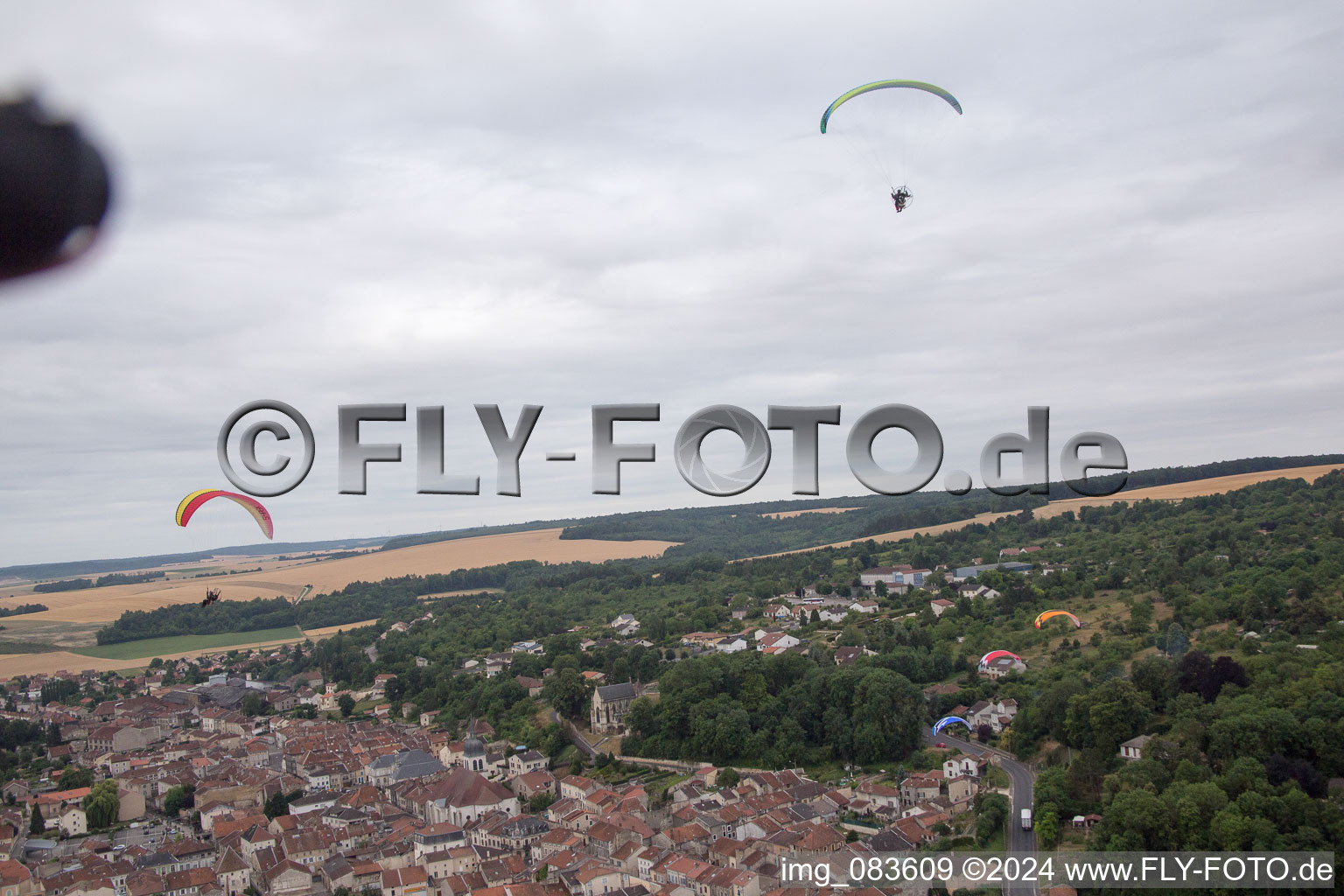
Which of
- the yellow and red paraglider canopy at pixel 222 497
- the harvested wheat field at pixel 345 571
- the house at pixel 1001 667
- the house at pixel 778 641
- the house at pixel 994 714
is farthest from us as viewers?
the harvested wheat field at pixel 345 571

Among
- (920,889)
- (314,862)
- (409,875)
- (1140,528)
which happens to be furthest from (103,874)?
(1140,528)

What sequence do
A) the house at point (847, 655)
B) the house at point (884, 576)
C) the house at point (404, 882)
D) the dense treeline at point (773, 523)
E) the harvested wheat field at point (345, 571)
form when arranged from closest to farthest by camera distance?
the house at point (404, 882)
the house at point (847, 655)
the house at point (884, 576)
the harvested wheat field at point (345, 571)
the dense treeline at point (773, 523)

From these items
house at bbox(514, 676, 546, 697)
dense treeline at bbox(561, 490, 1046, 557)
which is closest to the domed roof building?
house at bbox(514, 676, 546, 697)

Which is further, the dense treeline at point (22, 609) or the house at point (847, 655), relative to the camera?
the dense treeline at point (22, 609)

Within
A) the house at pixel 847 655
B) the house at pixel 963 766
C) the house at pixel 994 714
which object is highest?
the house at pixel 847 655

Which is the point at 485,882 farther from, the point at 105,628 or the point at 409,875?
the point at 105,628

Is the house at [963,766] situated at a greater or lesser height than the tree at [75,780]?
greater

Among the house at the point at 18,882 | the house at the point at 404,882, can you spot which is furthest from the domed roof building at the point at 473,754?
the house at the point at 18,882

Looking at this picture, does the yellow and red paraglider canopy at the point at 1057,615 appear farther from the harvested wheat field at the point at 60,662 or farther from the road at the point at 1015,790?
the harvested wheat field at the point at 60,662
